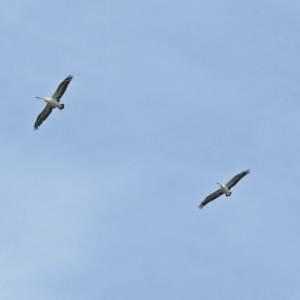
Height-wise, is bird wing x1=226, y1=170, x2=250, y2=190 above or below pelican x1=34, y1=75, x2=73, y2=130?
below

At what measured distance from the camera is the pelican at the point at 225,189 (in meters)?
143

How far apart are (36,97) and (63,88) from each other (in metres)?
4.08

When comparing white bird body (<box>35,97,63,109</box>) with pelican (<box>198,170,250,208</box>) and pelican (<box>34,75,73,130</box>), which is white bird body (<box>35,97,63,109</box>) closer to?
pelican (<box>34,75,73,130</box>)

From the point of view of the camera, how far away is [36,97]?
143625mm

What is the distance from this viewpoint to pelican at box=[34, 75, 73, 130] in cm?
14000

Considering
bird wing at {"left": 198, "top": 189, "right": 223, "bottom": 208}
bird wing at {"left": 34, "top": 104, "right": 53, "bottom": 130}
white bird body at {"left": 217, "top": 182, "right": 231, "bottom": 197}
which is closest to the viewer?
bird wing at {"left": 34, "top": 104, "right": 53, "bottom": 130}

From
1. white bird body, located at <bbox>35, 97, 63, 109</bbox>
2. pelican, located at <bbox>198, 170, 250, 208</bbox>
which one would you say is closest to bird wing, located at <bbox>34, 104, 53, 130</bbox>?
white bird body, located at <bbox>35, 97, 63, 109</bbox>

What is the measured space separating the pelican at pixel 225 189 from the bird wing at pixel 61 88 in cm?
1638

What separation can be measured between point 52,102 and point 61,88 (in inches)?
68.9

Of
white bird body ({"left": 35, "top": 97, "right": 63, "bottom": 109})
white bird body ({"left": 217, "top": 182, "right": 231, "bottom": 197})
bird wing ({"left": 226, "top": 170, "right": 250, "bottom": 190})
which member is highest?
white bird body ({"left": 35, "top": 97, "right": 63, "bottom": 109})

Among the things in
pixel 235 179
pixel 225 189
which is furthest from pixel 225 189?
Answer: pixel 235 179

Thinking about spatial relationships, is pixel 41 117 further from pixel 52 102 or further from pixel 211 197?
pixel 211 197

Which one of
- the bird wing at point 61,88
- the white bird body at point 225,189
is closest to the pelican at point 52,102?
the bird wing at point 61,88

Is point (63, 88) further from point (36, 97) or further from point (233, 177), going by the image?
point (233, 177)
